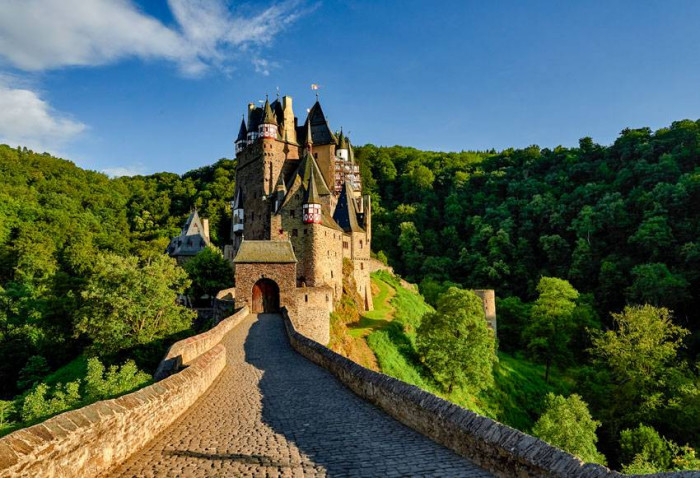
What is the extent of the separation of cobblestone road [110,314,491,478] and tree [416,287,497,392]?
2056 centimetres

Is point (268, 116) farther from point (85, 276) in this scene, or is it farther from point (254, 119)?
point (85, 276)

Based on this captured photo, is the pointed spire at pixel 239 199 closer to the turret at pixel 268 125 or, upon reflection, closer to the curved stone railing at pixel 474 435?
the turret at pixel 268 125

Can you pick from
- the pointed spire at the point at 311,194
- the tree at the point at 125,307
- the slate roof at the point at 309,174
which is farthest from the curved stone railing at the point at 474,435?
the slate roof at the point at 309,174

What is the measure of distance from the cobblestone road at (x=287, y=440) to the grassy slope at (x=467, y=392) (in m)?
17.6

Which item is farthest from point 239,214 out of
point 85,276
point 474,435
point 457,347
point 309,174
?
point 474,435

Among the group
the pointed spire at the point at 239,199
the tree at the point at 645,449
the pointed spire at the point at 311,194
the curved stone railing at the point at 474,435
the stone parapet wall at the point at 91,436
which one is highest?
the pointed spire at the point at 239,199

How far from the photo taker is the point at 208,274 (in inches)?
1428

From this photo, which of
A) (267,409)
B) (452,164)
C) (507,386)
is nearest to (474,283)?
(507,386)

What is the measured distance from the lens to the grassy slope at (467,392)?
30.2 meters

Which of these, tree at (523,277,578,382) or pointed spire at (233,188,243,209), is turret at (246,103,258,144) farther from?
tree at (523,277,578,382)

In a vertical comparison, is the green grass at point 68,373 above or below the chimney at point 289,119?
below

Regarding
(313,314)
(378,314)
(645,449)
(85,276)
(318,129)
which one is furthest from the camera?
(318,129)

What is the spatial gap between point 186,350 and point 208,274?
23645 millimetres

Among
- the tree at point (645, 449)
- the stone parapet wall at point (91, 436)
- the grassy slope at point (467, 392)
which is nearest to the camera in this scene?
the stone parapet wall at point (91, 436)
